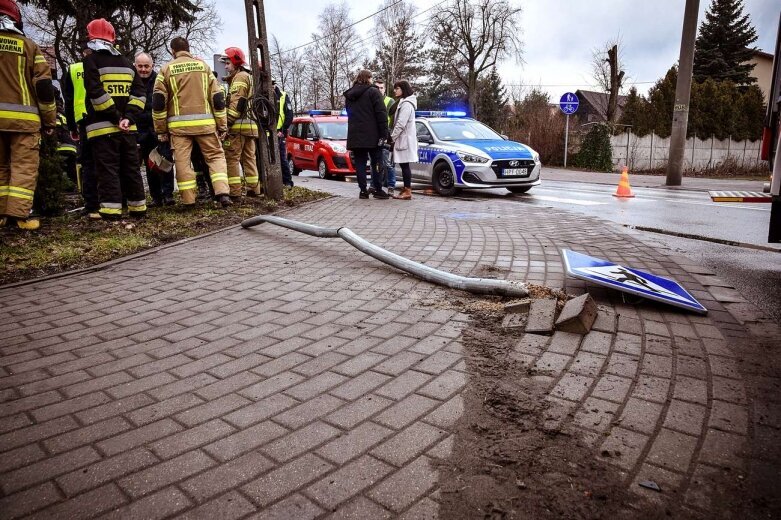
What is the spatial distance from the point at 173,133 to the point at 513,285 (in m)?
5.54

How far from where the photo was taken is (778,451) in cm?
195

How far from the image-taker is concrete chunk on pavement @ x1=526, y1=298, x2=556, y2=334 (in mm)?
3047

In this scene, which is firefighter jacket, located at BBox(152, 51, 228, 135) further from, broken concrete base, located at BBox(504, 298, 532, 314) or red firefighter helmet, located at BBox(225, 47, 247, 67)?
broken concrete base, located at BBox(504, 298, 532, 314)

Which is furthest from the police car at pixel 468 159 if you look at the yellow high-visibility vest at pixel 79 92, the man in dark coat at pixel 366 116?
the yellow high-visibility vest at pixel 79 92

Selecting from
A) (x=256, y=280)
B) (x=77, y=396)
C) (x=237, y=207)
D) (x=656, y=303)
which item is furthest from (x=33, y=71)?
(x=656, y=303)

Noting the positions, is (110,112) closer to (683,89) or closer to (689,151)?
(683,89)

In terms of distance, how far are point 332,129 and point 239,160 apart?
7.29m

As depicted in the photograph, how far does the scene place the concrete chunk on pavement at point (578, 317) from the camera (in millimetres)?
3029

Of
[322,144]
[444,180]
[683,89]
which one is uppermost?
[683,89]

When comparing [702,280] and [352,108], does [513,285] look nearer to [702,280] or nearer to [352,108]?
[702,280]

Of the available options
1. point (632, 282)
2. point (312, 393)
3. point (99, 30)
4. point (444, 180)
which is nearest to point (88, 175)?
point (99, 30)

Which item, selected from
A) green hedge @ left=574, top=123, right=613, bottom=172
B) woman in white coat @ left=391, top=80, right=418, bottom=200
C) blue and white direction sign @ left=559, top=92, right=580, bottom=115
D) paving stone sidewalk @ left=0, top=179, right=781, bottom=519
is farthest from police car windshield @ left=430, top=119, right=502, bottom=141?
green hedge @ left=574, top=123, right=613, bottom=172

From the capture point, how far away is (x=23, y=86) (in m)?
6.02

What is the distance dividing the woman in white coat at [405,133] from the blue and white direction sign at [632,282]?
6369 mm
